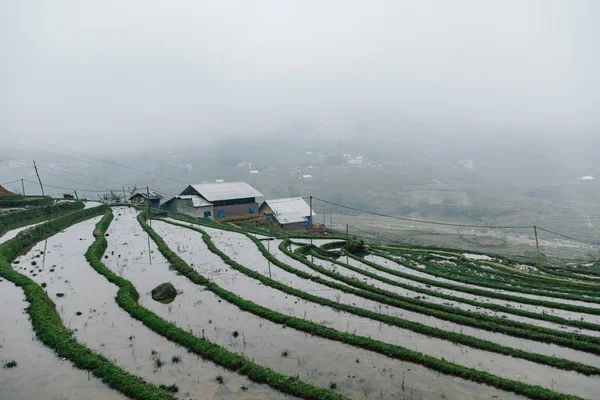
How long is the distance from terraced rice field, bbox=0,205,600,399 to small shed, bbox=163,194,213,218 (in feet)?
100

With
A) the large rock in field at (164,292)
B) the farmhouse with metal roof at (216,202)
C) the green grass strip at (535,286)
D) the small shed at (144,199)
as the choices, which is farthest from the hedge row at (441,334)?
the small shed at (144,199)

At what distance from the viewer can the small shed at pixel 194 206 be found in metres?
61.7

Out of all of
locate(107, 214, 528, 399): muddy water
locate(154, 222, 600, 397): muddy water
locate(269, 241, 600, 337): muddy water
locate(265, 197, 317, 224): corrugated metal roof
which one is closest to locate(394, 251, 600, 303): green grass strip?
locate(269, 241, 600, 337): muddy water

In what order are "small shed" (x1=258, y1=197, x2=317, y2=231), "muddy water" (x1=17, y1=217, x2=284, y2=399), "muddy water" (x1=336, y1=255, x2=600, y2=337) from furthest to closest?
"small shed" (x1=258, y1=197, x2=317, y2=231)
"muddy water" (x1=336, y1=255, x2=600, y2=337)
"muddy water" (x1=17, y1=217, x2=284, y2=399)

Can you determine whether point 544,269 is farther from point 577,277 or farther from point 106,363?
point 106,363

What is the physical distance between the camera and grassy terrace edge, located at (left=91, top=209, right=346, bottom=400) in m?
12.0

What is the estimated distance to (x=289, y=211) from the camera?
6675 centimetres

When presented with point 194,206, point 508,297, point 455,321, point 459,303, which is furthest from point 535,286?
point 194,206

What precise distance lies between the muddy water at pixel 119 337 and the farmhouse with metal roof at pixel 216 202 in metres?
36.7

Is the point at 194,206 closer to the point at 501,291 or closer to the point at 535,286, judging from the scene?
the point at 501,291

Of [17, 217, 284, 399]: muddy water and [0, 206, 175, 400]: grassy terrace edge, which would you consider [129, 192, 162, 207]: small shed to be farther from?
[0, 206, 175, 400]: grassy terrace edge

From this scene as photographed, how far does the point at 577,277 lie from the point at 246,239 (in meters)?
32.9

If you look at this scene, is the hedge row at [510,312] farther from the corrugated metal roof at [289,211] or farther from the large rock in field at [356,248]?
the corrugated metal roof at [289,211]

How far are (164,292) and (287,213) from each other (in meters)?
46.0
